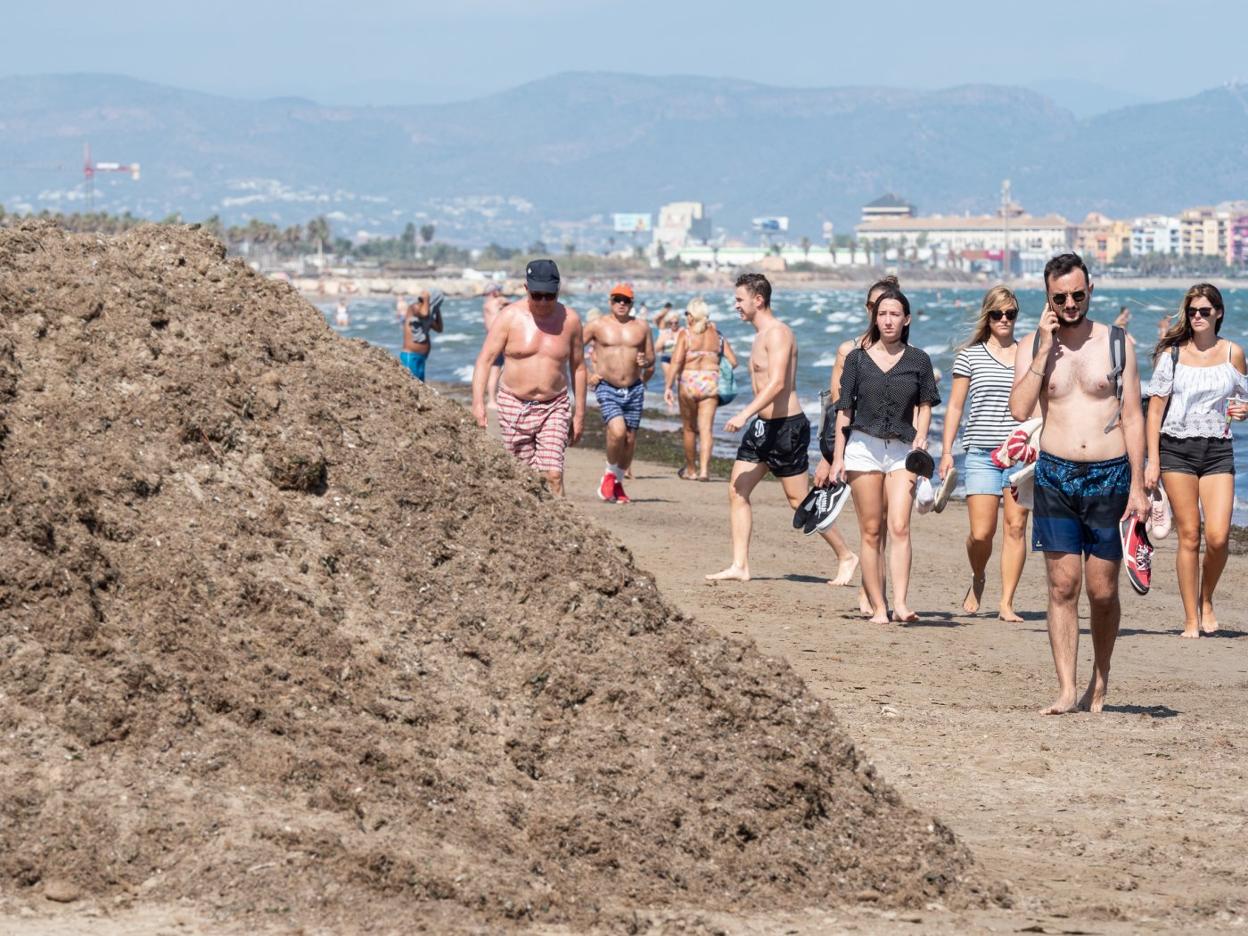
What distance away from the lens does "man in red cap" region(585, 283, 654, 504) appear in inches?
557

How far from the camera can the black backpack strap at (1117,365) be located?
6.50 m

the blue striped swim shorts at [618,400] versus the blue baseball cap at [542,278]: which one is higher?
the blue baseball cap at [542,278]

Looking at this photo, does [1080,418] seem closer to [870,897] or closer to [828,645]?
[828,645]

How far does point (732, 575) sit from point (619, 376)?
420cm

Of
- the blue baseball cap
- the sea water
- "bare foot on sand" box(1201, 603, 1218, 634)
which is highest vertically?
the blue baseball cap

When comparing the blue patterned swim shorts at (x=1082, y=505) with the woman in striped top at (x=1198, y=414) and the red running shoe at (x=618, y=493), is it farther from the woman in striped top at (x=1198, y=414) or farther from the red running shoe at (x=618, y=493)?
the red running shoe at (x=618, y=493)

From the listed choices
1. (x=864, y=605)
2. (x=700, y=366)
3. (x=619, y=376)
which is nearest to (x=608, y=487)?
(x=619, y=376)

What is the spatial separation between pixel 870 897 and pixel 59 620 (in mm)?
2192

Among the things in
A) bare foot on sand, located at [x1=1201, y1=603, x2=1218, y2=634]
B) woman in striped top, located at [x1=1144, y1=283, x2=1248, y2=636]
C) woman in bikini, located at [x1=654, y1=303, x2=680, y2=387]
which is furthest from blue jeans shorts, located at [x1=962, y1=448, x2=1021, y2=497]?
woman in bikini, located at [x1=654, y1=303, x2=680, y2=387]

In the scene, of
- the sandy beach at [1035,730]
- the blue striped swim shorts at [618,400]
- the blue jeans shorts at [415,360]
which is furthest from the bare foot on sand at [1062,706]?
the blue jeans shorts at [415,360]

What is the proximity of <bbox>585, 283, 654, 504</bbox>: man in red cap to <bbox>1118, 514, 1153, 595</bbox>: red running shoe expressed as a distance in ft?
A: 23.7

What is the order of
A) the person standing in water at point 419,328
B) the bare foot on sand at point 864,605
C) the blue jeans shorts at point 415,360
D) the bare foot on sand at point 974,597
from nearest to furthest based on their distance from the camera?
the bare foot on sand at point 864,605
the bare foot on sand at point 974,597
the person standing in water at point 419,328
the blue jeans shorts at point 415,360

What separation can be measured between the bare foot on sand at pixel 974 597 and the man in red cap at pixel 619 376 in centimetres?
468

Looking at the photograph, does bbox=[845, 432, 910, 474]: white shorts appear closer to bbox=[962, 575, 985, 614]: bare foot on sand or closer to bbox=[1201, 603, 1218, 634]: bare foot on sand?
bbox=[962, 575, 985, 614]: bare foot on sand
